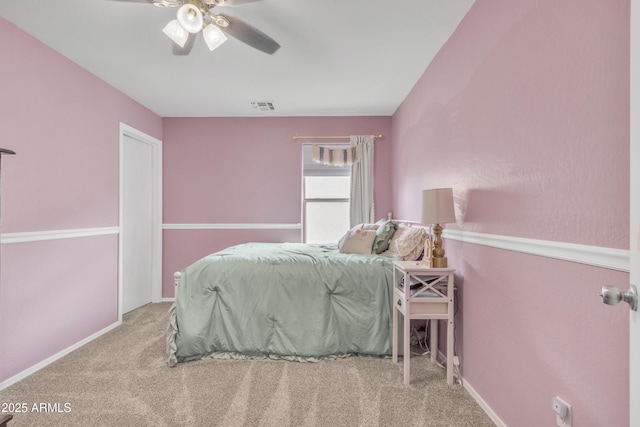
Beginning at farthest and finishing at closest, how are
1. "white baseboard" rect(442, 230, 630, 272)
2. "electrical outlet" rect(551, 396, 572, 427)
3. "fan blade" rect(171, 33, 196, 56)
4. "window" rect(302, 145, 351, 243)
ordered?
"window" rect(302, 145, 351, 243), "fan blade" rect(171, 33, 196, 56), "electrical outlet" rect(551, 396, 572, 427), "white baseboard" rect(442, 230, 630, 272)

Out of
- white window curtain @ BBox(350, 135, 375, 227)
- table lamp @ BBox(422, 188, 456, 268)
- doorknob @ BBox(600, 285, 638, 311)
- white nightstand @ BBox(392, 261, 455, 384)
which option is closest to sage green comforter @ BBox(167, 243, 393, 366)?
white nightstand @ BBox(392, 261, 455, 384)

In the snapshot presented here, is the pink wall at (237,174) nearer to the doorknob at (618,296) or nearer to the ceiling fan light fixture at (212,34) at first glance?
the ceiling fan light fixture at (212,34)

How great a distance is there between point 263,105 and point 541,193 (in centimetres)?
316

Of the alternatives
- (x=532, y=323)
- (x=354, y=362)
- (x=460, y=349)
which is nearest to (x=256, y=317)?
(x=354, y=362)

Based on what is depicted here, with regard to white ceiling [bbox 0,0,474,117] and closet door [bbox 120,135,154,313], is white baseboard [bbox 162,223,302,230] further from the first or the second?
white ceiling [bbox 0,0,474,117]

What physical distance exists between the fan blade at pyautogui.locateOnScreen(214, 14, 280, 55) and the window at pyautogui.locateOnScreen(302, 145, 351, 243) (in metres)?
2.24

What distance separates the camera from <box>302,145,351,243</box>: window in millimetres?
4211

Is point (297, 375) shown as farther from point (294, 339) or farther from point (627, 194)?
point (627, 194)

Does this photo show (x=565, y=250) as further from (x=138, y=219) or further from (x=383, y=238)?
(x=138, y=219)

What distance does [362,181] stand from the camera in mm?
4086

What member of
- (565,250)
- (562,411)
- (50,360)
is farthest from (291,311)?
(50,360)

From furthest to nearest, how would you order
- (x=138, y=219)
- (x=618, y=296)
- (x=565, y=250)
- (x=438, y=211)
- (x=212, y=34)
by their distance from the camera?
(x=138, y=219) → (x=438, y=211) → (x=212, y=34) → (x=565, y=250) → (x=618, y=296)

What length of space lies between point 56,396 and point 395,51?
339 cm

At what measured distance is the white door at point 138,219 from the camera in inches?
139
